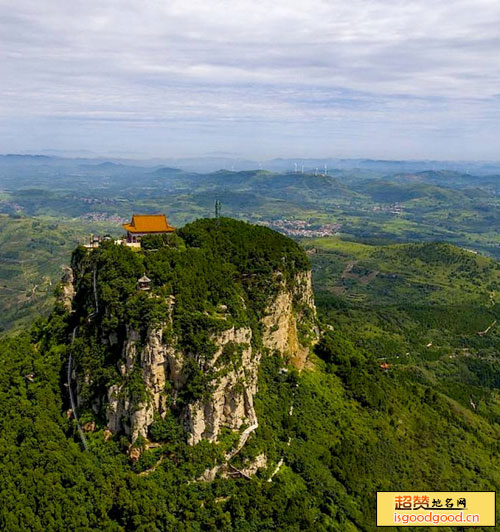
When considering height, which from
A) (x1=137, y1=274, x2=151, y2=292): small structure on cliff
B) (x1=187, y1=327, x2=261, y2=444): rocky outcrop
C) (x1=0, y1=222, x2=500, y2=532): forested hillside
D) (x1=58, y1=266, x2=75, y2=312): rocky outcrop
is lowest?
(x1=0, y1=222, x2=500, y2=532): forested hillside

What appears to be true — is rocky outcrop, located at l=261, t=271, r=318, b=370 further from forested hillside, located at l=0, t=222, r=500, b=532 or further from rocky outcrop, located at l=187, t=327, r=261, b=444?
rocky outcrop, located at l=187, t=327, r=261, b=444

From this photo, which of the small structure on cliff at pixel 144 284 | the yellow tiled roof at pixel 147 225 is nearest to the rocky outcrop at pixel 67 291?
the yellow tiled roof at pixel 147 225

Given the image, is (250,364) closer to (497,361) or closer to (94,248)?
(94,248)

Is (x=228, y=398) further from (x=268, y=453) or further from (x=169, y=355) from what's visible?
(x=169, y=355)

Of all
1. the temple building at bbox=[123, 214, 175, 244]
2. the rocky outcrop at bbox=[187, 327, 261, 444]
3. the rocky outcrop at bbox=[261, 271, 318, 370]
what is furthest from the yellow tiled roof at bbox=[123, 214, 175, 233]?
the rocky outcrop at bbox=[187, 327, 261, 444]

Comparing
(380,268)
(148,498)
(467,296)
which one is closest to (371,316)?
(467,296)

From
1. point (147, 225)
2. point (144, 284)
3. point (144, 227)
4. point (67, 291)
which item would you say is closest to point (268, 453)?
point (144, 284)

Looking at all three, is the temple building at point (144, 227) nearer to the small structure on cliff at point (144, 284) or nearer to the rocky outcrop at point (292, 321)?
the small structure on cliff at point (144, 284)
